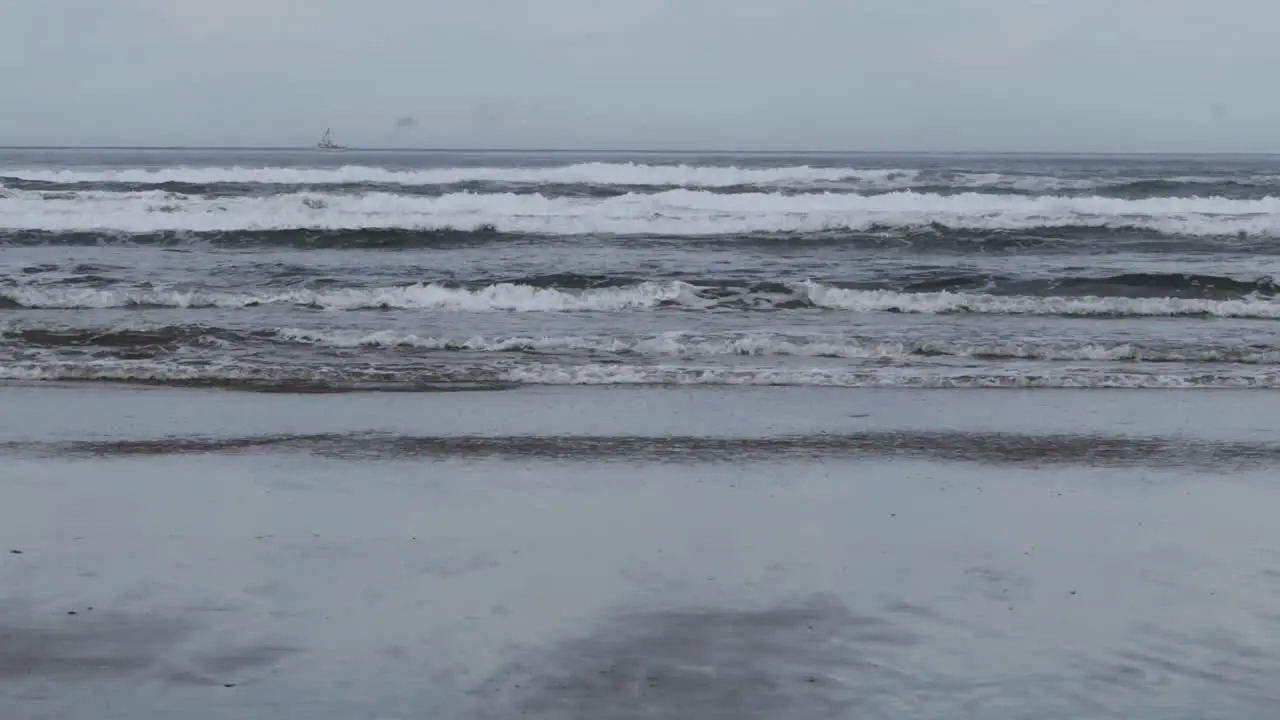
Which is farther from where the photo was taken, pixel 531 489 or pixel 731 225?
pixel 731 225

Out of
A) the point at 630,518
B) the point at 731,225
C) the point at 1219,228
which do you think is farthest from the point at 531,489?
the point at 1219,228

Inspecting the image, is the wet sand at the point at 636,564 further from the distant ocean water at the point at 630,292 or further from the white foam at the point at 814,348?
the white foam at the point at 814,348

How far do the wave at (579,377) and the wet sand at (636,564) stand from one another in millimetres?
1192

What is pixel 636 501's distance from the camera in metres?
5.96

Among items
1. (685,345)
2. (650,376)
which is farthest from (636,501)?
(685,345)

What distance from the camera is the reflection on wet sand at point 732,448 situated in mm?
6957

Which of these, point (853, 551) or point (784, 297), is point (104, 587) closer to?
point (853, 551)

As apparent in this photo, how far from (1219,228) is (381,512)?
74.5ft

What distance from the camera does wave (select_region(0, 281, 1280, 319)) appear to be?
1417 centimetres

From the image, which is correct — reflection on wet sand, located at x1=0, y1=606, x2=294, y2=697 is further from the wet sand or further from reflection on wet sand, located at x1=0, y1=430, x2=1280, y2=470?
reflection on wet sand, located at x1=0, y1=430, x2=1280, y2=470

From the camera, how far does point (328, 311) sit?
46.0 ft

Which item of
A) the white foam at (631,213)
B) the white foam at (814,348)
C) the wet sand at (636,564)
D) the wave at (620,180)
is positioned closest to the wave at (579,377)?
the white foam at (814,348)

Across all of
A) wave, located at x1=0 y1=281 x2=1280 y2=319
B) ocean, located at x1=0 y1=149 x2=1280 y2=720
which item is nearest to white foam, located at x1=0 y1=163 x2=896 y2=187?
wave, located at x1=0 y1=281 x2=1280 y2=319

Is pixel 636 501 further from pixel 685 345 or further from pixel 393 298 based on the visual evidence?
pixel 393 298
